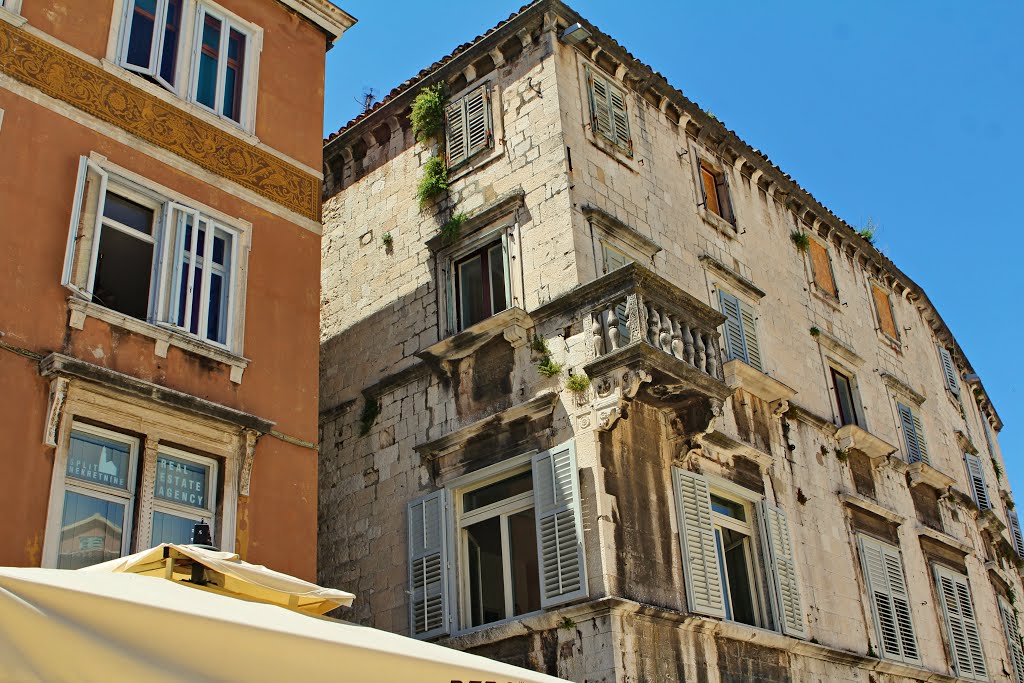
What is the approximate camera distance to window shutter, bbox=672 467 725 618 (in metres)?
12.8

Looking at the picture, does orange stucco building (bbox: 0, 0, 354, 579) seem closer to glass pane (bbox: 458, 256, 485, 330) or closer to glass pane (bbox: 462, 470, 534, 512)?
glass pane (bbox: 462, 470, 534, 512)

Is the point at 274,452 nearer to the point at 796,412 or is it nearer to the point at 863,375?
the point at 796,412

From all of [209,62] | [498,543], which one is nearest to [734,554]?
[498,543]

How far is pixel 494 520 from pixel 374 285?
4.91 meters

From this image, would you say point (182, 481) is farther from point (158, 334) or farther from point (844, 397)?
point (844, 397)

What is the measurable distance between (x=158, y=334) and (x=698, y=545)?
274 inches

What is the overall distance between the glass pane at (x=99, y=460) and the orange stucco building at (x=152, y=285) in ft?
0.05

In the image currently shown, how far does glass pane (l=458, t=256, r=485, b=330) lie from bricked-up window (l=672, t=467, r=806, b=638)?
12.5 ft

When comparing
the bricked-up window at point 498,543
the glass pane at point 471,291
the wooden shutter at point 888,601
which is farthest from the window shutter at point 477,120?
the wooden shutter at point 888,601

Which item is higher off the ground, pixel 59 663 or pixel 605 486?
pixel 605 486

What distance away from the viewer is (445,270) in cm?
1578

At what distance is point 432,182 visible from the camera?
1647 centimetres

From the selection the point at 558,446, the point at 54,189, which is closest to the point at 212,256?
the point at 54,189

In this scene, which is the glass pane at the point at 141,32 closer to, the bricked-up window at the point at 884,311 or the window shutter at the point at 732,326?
the window shutter at the point at 732,326
